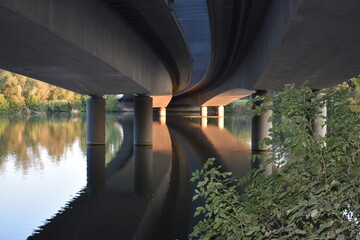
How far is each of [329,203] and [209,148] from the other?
22.1m

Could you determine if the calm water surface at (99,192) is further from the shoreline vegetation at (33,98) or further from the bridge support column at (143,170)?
the shoreline vegetation at (33,98)

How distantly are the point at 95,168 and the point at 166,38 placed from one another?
6410 mm

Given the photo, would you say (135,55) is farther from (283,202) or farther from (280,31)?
(283,202)

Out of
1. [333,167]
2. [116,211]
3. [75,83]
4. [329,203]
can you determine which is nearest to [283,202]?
[333,167]

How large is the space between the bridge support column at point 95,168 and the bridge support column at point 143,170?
1.27m

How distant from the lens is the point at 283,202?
3391 millimetres

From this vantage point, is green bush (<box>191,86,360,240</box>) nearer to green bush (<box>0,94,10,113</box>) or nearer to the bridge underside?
the bridge underside

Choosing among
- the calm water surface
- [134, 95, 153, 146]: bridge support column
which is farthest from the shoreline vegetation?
the calm water surface

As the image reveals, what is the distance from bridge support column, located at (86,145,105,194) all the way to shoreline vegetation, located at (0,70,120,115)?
6910cm

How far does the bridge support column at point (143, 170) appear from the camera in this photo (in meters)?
12.7

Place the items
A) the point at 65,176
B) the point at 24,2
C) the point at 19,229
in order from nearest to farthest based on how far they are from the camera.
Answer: the point at 24,2, the point at 19,229, the point at 65,176

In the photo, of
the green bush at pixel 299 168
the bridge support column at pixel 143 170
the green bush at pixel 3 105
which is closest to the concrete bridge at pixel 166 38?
the bridge support column at pixel 143 170

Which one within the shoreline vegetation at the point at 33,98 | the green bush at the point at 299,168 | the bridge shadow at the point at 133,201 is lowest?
the bridge shadow at the point at 133,201

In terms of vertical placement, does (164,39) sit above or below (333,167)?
above
